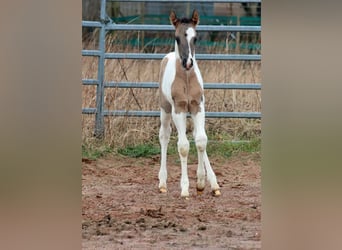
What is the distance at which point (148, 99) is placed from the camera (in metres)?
3.63

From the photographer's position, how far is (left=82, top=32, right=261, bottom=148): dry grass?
10.9ft

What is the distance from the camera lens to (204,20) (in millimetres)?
3797

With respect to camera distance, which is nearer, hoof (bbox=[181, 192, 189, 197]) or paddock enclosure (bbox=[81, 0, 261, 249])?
paddock enclosure (bbox=[81, 0, 261, 249])

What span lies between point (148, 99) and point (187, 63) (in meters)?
0.83

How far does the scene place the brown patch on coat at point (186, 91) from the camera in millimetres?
2885

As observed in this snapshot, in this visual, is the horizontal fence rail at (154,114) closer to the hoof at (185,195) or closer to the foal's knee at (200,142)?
the foal's knee at (200,142)

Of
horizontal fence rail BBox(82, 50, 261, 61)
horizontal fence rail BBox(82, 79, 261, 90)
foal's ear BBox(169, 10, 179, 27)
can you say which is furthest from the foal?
horizontal fence rail BBox(82, 50, 261, 61)

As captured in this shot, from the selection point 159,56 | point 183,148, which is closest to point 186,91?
point 183,148

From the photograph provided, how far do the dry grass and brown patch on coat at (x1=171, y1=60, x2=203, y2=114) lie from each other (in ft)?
1.28

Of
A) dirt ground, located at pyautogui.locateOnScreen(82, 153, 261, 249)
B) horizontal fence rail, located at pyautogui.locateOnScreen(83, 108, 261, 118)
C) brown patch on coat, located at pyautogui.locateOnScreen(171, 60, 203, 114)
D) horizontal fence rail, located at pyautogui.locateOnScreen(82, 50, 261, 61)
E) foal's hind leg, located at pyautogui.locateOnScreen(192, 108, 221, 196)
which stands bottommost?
dirt ground, located at pyautogui.locateOnScreen(82, 153, 261, 249)

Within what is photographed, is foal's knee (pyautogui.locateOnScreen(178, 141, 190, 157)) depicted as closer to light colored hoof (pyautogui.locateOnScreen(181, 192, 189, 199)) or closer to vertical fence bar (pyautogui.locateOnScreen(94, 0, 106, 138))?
light colored hoof (pyautogui.locateOnScreen(181, 192, 189, 199))

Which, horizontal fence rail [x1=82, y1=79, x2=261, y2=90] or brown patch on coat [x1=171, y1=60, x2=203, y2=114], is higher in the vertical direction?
horizontal fence rail [x1=82, y1=79, x2=261, y2=90]

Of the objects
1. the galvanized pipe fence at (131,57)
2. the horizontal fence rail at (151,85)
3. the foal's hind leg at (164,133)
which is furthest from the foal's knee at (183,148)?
the horizontal fence rail at (151,85)
